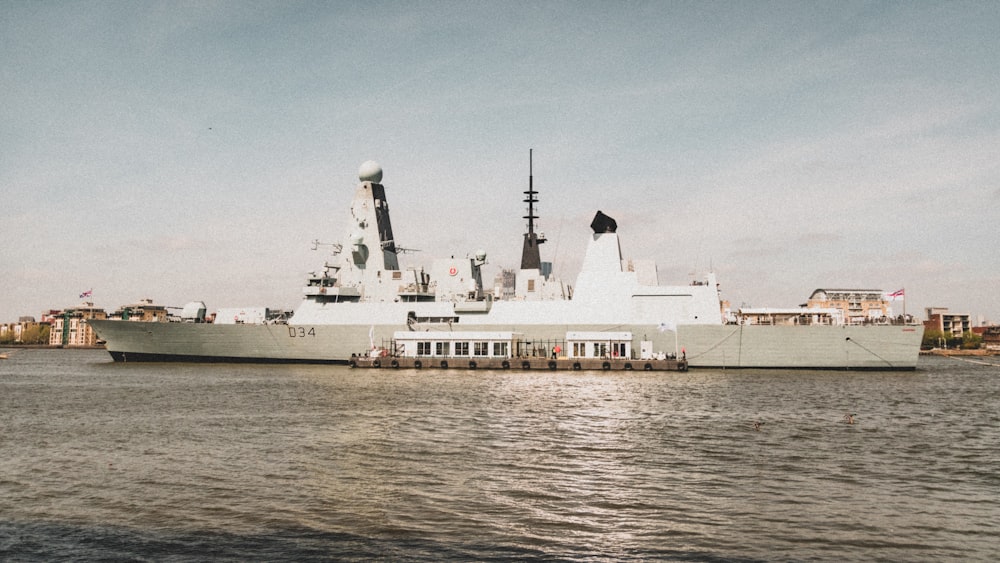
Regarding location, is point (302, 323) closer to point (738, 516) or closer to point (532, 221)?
point (532, 221)

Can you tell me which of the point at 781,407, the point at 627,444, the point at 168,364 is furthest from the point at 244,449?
the point at 168,364

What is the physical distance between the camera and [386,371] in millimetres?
33531

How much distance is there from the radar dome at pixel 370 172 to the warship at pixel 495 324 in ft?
0.22

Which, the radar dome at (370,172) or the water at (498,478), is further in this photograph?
the radar dome at (370,172)

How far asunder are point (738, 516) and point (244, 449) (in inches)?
392

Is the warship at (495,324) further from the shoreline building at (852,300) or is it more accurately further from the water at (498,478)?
the shoreline building at (852,300)

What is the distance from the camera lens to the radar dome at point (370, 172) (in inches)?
1614

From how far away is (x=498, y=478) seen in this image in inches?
423

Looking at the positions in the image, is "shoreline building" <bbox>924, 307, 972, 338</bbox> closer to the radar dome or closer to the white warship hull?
the white warship hull

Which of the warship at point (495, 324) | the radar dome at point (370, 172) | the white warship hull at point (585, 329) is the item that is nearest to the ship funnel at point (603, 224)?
the warship at point (495, 324)

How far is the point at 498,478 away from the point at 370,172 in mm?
33162

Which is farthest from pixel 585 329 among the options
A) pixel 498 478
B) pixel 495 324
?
pixel 498 478

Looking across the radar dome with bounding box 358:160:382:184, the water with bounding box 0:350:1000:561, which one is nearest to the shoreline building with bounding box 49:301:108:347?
the radar dome with bounding box 358:160:382:184

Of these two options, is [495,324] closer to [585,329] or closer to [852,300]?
[585,329]
